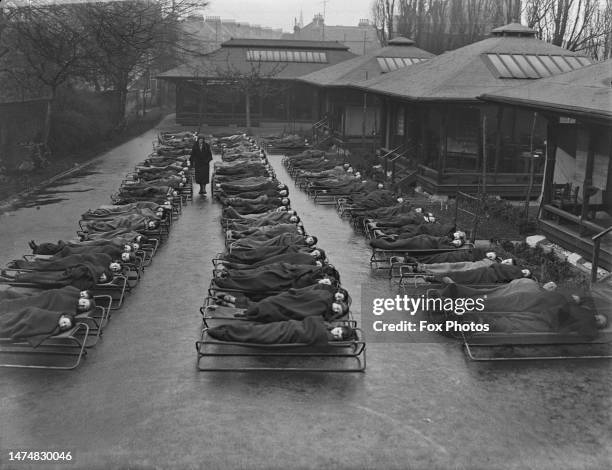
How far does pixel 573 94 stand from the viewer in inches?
486

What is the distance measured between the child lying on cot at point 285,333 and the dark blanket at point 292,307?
12.4 inches

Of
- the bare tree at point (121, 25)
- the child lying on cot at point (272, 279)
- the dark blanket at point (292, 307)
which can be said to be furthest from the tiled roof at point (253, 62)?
the dark blanket at point (292, 307)

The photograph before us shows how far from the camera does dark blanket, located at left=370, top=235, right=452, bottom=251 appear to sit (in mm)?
11922

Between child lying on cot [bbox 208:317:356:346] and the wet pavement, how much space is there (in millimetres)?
412

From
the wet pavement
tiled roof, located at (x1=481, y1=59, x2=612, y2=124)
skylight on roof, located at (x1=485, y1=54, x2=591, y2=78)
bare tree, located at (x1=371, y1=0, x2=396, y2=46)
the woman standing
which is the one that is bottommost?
the wet pavement

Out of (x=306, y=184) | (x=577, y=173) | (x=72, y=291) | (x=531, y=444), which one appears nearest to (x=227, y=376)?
(x=72, y=291)

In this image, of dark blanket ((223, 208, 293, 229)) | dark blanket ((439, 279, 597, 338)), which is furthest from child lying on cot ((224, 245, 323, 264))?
dark blanket ((439, 279, 597, 338))

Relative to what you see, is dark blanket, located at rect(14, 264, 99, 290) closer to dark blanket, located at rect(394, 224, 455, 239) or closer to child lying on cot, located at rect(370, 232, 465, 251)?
child lying on cot, located at rect(370, 232, 465, 251)

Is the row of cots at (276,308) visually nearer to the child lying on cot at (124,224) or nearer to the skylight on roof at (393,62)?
the child lying on cot at (124,224)

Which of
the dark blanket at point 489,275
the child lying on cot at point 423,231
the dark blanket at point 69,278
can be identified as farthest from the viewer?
the child lying on cot at point 423,231

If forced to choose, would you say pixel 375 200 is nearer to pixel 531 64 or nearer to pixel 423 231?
pixel 423 231

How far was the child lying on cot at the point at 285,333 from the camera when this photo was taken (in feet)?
25.4

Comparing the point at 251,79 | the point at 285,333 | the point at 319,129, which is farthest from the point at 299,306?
the point at 251,79

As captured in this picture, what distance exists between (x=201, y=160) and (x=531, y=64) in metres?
10.3
